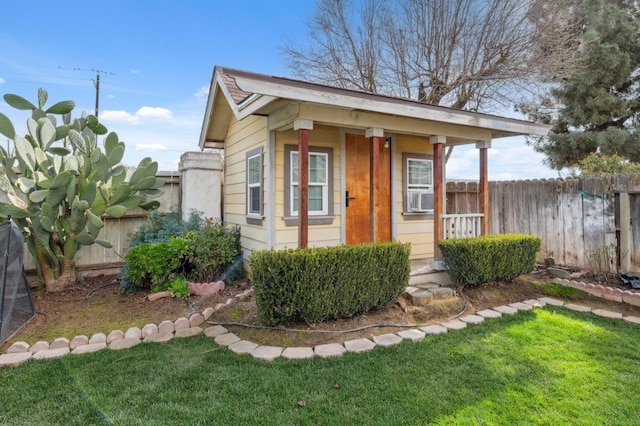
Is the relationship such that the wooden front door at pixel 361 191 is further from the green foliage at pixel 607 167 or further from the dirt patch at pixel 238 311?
the green foliage at pixel 607 167

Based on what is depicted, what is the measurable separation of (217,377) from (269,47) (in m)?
11.5

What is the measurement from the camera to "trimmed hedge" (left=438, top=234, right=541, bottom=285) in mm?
4887

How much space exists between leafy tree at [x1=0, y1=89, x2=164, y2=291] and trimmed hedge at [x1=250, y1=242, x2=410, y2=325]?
278 cm

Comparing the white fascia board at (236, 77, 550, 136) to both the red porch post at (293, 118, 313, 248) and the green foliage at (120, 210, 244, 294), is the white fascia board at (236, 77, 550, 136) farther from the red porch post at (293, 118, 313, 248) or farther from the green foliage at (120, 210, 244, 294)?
the green foliage at (120, 210, 244, 294)

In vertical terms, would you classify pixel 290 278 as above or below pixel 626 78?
below

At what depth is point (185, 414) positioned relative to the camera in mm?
2391

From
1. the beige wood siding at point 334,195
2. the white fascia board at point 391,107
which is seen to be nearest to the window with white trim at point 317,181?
the beige wood siding at point 334,195

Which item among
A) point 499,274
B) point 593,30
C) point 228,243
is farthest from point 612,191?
point 593,30

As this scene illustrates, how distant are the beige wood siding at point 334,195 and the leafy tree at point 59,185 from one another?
7.10ft

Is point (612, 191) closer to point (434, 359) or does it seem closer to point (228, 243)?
point (434, 359)

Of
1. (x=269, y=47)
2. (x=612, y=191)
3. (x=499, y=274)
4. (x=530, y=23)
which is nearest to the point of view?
(x=499, y=274)

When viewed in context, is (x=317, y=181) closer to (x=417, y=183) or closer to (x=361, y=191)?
(x=361, y=191)

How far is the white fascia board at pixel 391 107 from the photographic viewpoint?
3.70 meters

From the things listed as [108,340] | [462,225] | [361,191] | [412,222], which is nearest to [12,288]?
[108,340]
